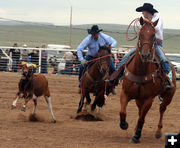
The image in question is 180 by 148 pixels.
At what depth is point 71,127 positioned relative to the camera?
971 centimetres

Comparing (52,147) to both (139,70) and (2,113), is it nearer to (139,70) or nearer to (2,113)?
(139,70)

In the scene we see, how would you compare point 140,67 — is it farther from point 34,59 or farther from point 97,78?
point 34,59

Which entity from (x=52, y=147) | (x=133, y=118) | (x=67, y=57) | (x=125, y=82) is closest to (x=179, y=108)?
(x=133, y=118)

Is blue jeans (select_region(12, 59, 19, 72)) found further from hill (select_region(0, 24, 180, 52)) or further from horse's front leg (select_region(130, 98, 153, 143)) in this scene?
hill (select_region(0, 24, 180, 52))

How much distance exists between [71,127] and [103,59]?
6.44 feet

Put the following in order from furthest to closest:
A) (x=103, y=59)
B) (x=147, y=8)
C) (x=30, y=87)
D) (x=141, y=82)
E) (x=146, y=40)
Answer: (x=30, y=87) → (x=103, y=59) → (x=147, y=8) → (x=141, y=82) → (x=146, y=40)

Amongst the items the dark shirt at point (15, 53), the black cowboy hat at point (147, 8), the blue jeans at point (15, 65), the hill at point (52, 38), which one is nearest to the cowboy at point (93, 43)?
the black cowboy hat at point (147, 8)

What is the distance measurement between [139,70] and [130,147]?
148 cm

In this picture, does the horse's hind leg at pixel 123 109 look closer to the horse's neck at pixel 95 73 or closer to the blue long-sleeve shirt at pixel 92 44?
the horse's neck at pixel 95 73

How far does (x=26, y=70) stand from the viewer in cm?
1080

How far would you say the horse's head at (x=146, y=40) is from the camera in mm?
7342

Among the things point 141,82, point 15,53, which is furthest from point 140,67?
point 15,53

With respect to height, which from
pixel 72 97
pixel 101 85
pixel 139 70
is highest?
pixel 139 70

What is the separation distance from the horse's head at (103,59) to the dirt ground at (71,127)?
1.36 m
